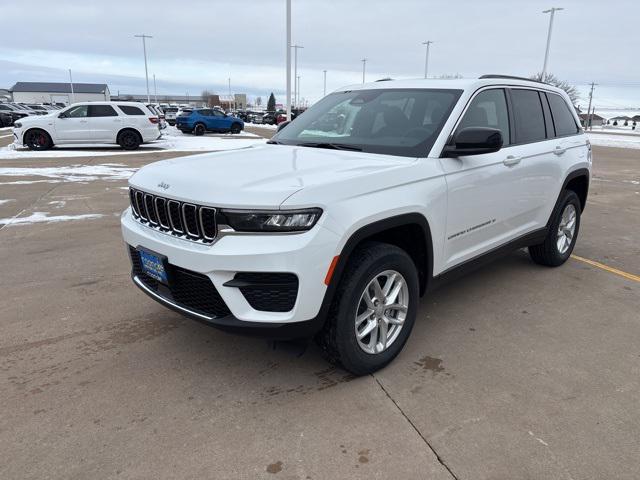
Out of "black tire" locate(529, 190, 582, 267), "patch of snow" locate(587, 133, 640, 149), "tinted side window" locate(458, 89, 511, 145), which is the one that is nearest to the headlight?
"tinted side window" locate(458, 89, 511, 145)

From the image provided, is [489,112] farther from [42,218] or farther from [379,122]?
[42,218]

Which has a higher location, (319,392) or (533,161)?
(533,161)

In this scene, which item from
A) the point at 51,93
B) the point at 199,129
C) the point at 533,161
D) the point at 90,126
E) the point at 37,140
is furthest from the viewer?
the point at 51,93

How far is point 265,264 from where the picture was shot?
2.47 m

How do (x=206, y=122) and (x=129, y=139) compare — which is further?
(x=206, y=122)

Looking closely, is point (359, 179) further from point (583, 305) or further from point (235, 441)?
point (583, 305)

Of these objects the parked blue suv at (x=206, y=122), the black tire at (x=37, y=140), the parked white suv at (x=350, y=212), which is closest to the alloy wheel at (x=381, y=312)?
the parked white suv at (x=350, y=212)

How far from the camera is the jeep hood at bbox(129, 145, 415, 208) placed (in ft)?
8.36

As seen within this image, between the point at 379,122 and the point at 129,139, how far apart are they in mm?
15969

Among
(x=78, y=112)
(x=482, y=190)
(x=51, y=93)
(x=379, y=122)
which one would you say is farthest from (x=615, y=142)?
(x=51, y=93)

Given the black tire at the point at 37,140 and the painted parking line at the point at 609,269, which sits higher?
the black tire at the point at 37,140

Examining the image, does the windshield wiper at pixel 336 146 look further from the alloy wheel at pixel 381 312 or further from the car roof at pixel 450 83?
the alloy wheel at pixel 381 312

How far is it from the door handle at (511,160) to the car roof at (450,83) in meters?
0.60

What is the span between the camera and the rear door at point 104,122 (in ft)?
56.0
